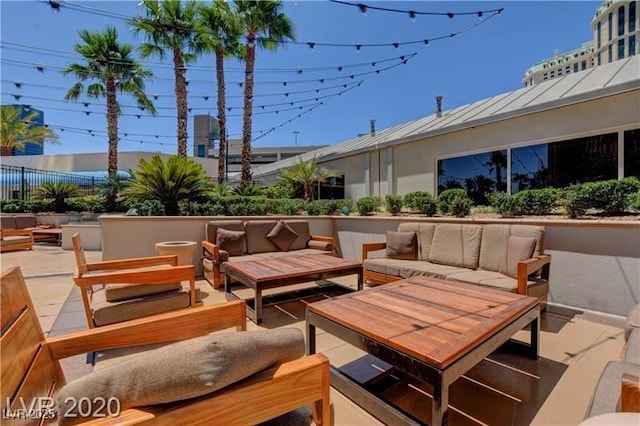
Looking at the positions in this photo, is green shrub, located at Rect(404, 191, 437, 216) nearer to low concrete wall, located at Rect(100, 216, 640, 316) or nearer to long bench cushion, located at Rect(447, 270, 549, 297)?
low concrete wall, located at Rect(100, 216, 640, 316)

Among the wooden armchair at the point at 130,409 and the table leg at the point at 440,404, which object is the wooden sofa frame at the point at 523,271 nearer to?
the table leg at the point at 440,404

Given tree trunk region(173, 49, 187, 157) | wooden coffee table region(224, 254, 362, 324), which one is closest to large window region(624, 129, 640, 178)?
wooden coffee table region(224, 254, 362, 324)

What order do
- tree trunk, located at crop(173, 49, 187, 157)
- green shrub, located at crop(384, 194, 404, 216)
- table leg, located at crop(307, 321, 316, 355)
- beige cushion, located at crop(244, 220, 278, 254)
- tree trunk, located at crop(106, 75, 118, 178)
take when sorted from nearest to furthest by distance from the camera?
1. table leg, located at crop(307, 321, 316, 355)
2. beige cushion, located at crop(244, 220, 278, 254)
3. green shrub, located at crop(384, 194, 404, 216)
4. tree trunk, located at crop(173, 49, 187, 157)
5. tree trunk, located at crop(106, 75, 118, 178)

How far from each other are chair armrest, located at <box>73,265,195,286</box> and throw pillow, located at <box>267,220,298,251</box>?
261 centimetres

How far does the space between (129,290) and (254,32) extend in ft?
29.1

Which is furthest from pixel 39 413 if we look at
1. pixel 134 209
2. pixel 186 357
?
pixel 134 209

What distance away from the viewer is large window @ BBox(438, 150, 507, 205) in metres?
6.63

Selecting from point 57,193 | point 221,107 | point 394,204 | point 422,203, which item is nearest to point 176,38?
point 221,107

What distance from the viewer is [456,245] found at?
172 inches

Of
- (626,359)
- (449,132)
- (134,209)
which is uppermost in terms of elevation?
(449,132)

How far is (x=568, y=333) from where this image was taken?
10.4 feet

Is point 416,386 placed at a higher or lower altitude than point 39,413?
lower

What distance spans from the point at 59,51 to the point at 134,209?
607cm

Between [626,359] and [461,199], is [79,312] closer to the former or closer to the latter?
[626,359]
